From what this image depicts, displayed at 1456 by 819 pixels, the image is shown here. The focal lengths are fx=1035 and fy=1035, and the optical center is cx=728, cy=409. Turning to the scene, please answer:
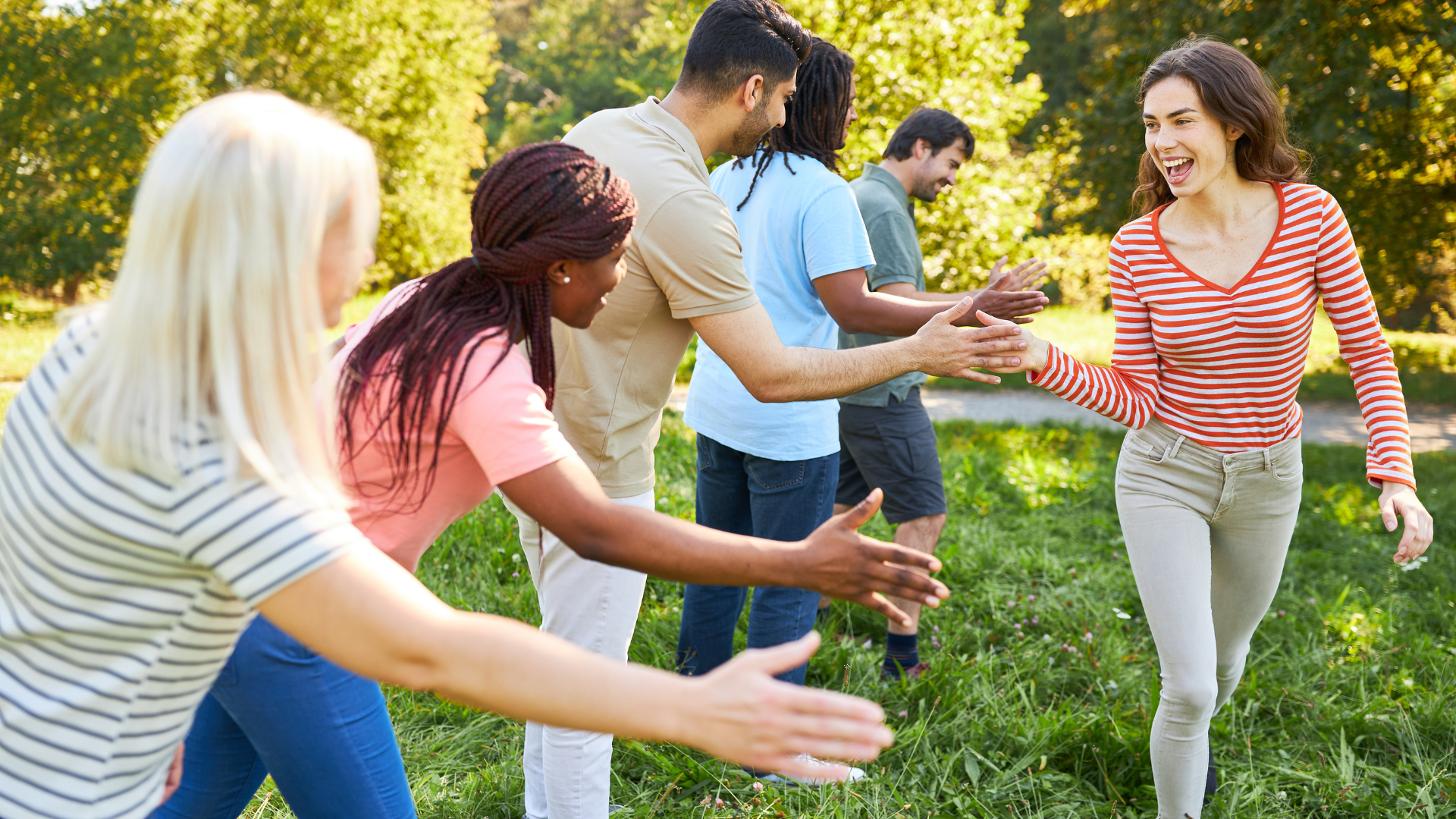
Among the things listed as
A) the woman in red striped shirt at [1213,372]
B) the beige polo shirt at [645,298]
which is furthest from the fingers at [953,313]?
the beige polo shirt at [645,298]

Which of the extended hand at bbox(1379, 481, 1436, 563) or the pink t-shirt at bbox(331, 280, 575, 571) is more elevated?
the pink t-shirt at bbox(331, 280, 575, 571)

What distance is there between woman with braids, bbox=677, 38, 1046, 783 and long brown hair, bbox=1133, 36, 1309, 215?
0.97 metres

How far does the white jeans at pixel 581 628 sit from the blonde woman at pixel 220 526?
1.30 m

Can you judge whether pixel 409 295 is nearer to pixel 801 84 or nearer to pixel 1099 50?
pixel 801 84

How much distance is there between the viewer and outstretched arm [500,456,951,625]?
1.59 m

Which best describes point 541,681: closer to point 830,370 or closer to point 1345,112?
point 830,370

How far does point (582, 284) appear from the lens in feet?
6.50

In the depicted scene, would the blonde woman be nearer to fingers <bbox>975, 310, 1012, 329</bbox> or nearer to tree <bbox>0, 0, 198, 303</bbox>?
fingers <bbox>975, 310, 1012, 329</bbox>

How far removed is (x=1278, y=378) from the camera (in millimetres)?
2893

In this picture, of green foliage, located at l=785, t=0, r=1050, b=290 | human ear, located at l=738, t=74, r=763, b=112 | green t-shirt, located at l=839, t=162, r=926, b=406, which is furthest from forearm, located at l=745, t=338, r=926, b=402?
green foliage, located at l=785, t=0, r=1050, b=290

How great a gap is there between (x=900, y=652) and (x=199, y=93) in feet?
55.6

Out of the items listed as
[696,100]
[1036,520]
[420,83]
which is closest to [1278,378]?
[696,100]

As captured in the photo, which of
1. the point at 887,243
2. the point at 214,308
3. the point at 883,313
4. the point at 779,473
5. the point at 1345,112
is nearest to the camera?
the point at 214,308

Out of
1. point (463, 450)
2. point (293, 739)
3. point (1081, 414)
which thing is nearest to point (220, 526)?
point (463, 450)
